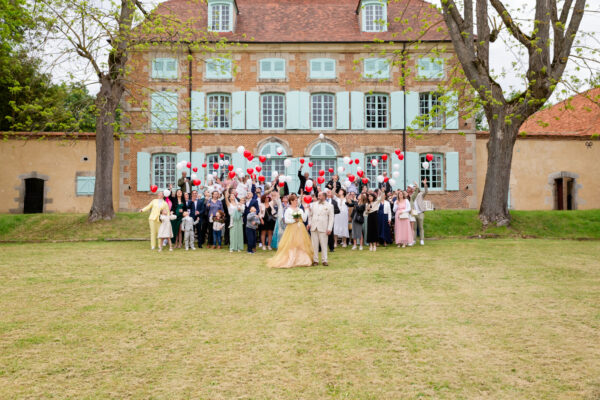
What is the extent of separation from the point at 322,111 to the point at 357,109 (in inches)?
66.9

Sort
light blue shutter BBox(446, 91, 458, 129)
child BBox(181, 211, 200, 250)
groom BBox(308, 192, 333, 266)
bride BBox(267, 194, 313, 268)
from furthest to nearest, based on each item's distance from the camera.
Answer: light blue shutter BBox(446, 91, 458, 129) → child BBox(181, 211, 200, 250) → groom BBox(308, 192, 333, 266) → bride BBox(267, 194, 313, 268)

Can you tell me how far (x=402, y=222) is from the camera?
13812 mm

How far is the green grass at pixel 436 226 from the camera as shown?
16266 mm

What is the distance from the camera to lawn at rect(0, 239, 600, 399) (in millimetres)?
3842

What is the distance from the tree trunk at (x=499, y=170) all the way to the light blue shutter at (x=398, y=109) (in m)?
7.45

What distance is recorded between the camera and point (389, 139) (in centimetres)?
2356

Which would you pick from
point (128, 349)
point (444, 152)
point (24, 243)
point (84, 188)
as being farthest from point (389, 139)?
point (128, 349)

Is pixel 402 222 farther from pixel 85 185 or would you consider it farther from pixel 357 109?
pixel 85 185

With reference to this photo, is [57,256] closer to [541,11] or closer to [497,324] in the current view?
[497,324]

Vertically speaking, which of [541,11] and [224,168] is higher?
[541,11]

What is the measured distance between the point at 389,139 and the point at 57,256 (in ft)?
53.5

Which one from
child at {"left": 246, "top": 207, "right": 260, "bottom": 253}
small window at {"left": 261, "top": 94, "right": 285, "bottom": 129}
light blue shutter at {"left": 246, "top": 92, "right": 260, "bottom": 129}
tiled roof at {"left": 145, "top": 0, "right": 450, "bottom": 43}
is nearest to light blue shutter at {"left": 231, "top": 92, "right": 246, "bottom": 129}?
light blue shutter at {"left": 246, "top": 92, "right": 260, "bottom": 129}

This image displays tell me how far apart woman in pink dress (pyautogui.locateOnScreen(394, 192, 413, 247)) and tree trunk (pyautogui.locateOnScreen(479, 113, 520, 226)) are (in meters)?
4.14

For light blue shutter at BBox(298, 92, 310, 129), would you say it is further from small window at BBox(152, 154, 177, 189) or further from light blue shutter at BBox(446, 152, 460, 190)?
light blue shutter at BBox(446, 152, 460, 190)
